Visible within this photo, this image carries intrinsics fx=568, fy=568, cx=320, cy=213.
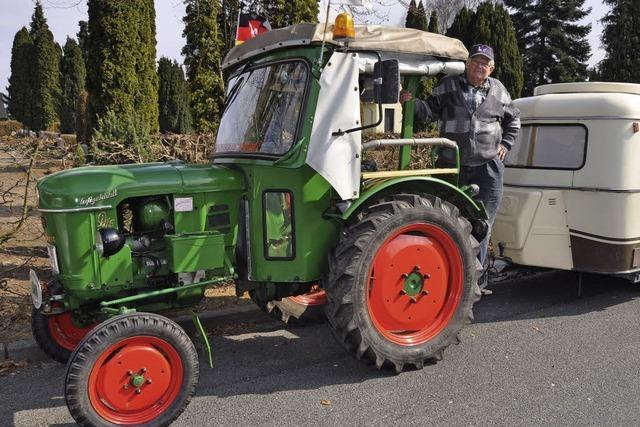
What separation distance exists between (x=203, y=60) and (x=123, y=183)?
20.4ft

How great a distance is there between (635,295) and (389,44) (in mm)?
3831

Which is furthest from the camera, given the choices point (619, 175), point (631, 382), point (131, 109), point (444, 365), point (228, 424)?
point (131, 109)

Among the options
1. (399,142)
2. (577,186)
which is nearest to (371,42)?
(399,142)

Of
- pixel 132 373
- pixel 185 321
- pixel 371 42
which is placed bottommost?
pixel 185 321

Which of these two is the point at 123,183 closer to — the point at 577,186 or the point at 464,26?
the point at 577,186

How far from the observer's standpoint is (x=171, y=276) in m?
3.73

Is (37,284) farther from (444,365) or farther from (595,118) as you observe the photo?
(595,118)

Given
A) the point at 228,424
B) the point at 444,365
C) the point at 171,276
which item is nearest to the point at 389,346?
the point at 444,365

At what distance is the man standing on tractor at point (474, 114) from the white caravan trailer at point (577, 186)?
2.66 feet

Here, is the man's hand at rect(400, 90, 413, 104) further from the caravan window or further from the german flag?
the caravan window

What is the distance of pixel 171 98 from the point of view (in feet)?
83.1

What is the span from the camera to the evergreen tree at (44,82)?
91.8 feet

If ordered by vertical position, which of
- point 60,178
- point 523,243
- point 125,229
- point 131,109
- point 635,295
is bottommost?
point 635,295

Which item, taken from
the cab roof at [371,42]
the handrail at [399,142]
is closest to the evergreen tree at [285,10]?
the cab roof at [371,42]
